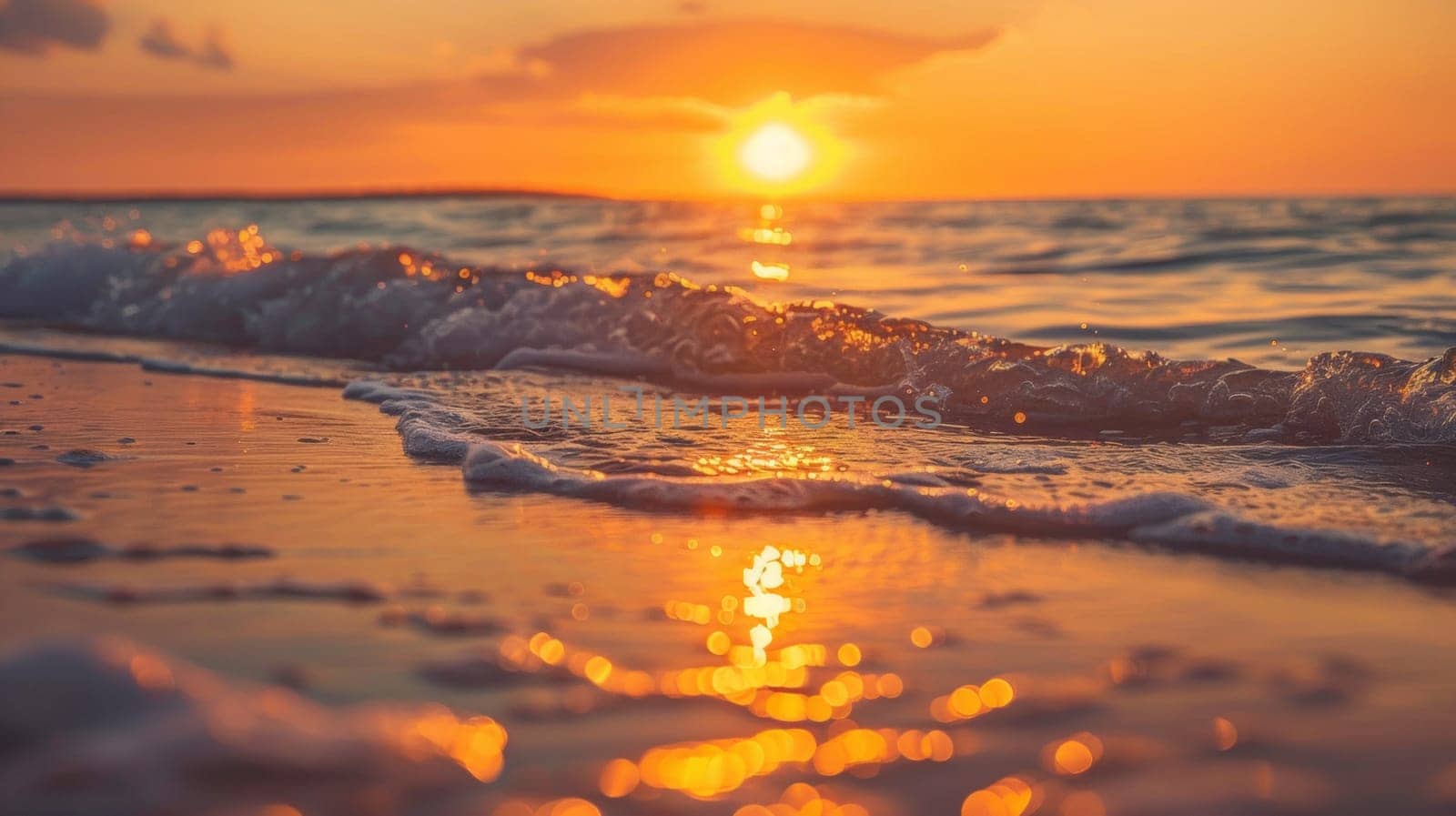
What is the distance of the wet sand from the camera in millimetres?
1903

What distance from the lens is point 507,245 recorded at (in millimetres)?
15312

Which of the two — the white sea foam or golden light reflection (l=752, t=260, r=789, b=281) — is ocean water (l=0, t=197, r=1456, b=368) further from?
the white sea foam

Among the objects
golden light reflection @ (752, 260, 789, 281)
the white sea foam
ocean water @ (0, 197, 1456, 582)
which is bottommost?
the white sea foam

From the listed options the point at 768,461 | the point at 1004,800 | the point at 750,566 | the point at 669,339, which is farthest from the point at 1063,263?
the point at 1004,800

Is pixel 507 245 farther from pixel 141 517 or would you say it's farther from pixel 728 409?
pixel 141 517

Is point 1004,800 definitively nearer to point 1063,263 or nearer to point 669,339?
point 669,339

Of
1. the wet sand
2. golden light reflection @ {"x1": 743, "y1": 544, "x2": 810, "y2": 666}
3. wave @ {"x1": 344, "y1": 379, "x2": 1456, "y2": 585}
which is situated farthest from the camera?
wave @ {"x1": 344, "y1": 379, "x2": 1456, "y2": 585}

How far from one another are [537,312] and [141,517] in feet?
16.0

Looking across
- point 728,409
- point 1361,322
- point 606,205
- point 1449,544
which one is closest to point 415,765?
point 1449,544

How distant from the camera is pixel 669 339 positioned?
291 inches

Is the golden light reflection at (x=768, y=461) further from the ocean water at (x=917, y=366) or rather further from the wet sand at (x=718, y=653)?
the wet sand at (x=718, y=653)

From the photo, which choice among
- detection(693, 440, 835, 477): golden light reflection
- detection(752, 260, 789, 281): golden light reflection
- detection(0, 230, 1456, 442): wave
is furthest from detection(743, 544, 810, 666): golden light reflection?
detection(752, 260, 789, 281): golden light reflection

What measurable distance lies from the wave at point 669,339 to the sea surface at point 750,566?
36 millimetres

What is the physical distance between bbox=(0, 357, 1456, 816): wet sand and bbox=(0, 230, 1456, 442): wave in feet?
7.94
